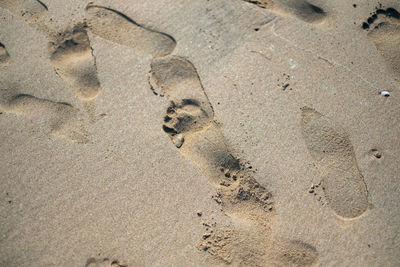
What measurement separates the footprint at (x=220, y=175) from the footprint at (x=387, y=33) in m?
1.48

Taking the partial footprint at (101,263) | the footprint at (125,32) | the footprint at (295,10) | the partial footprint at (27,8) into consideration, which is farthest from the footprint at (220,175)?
the partial footprint at (27,8)

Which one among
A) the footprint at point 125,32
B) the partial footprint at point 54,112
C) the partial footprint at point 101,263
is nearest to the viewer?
the partial footprint at point 101,263

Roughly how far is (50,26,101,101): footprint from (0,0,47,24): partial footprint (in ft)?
0.90

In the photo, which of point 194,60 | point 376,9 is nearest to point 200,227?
point 194,60

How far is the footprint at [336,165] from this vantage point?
6.41ft

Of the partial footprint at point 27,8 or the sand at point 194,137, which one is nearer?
the sand at point 194,137

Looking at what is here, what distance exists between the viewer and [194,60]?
210 cm

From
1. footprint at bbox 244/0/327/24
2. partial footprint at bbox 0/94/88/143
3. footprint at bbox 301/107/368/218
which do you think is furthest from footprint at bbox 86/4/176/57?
footprint at bbox 301/107/368/218

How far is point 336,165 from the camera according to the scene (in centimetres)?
198

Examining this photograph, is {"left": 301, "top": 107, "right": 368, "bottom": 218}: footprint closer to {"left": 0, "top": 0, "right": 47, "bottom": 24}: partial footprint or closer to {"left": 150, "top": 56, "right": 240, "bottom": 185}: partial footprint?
{"left": 150, "top": 56, "right": 240, "bottom": 185}: partial footprint

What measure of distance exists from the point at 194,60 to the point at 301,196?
1.31 metres

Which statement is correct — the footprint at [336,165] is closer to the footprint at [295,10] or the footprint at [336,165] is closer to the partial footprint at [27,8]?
the footprint at [295,10]

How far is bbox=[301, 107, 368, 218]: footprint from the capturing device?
1953mm

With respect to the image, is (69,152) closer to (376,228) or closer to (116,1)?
(116,1)
